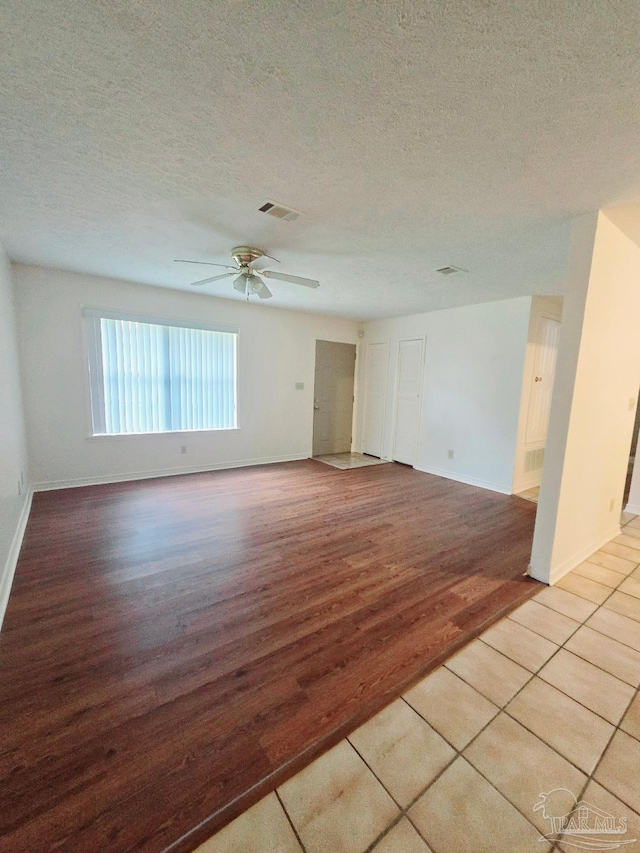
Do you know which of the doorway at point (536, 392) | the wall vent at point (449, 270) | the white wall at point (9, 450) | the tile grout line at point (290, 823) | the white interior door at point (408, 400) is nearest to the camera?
the tile grout line at point (290, 823)

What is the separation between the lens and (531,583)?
93.4 inches

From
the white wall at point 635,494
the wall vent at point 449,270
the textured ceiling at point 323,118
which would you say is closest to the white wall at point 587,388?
the textured ceiling at point 323,118

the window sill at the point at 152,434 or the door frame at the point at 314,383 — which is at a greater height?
the door frame at the point at 314,383

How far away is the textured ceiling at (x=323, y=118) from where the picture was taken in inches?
39.7

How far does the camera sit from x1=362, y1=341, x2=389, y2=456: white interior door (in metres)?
6.01

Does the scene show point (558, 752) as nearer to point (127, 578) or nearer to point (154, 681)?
point (154, 681)

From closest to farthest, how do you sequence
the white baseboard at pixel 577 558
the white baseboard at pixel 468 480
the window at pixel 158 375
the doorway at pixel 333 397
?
→ the white baseboard at pixel 577 558 → the window at pixel 158 375 → the white baseboard at pixel 468 480 → the doorway at pixel 333 397

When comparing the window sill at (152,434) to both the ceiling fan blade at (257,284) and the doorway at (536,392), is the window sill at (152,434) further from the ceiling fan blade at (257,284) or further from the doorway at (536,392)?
the doorway at (536,392)

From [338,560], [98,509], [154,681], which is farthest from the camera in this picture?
[98,509]

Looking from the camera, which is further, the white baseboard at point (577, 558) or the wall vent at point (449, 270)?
the wall vent at point (449, 270)

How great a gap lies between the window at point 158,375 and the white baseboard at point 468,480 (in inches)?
124

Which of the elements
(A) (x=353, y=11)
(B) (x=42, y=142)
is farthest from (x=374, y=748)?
(B) (x=42, y=142)

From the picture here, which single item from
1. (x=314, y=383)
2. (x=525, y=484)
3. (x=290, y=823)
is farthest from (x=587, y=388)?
(x=314, y=383)

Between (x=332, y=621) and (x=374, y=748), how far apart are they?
0.71 m
